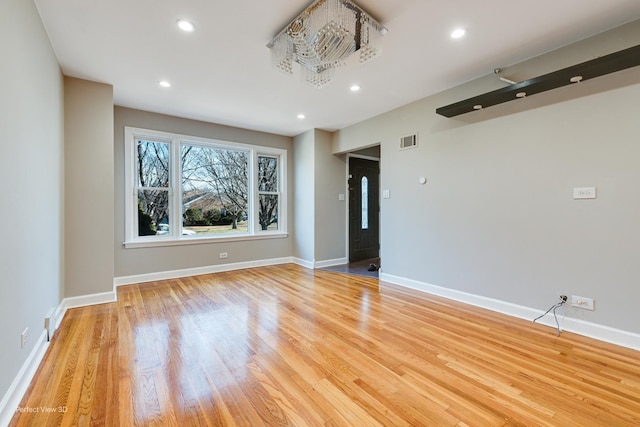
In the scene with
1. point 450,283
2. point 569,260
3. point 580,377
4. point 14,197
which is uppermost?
point 14,197

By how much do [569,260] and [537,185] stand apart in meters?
0.76

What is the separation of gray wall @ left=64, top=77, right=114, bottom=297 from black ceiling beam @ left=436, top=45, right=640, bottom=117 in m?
4.05

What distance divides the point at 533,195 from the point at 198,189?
478cm

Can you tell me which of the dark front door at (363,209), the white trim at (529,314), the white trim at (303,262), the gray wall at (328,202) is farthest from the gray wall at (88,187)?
the dark front door at (363,209)

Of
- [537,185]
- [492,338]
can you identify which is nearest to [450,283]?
[492,338]

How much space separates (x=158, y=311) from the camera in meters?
3.13

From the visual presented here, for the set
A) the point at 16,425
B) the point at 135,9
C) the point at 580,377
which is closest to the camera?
the point at 16,425

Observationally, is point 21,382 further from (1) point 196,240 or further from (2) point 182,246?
(1) point 196,240

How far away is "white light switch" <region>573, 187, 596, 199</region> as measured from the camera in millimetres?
2484

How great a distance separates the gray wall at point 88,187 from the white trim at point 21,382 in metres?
1.19

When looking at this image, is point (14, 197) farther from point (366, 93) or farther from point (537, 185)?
point (537, 185)

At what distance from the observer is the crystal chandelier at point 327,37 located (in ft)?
6.86

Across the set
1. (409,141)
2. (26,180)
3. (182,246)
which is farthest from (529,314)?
(182,246)

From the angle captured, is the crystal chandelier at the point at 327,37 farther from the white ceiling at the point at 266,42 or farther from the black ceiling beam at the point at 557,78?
the black ceiling beam at the point at 557,78
